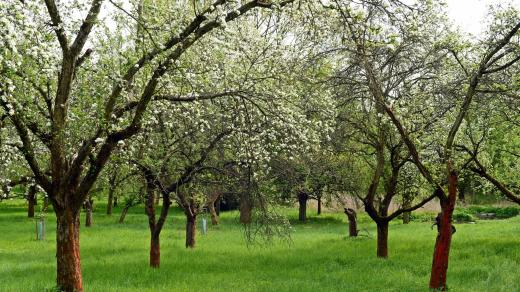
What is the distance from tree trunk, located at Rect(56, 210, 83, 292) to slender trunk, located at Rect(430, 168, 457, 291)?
9.41 m

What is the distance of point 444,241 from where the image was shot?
15125 mm

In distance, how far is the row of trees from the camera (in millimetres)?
11219

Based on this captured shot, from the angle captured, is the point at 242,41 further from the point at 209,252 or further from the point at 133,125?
the point at 209,252

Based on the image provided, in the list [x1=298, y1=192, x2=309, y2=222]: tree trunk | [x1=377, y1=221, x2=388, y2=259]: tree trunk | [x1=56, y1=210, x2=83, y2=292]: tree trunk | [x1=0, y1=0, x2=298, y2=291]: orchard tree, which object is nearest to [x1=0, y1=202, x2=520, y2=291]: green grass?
[x1=377, y1=221, x2=388, y2=259]: tree trunk

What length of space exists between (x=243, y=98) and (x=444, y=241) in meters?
7.01

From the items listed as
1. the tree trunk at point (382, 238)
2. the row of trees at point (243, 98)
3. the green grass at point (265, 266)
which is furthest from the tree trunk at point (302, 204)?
the tree trunk at point (382, 238)

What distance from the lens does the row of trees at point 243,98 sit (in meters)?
11.2

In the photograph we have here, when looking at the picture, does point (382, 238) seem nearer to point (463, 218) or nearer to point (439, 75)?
point (439, 75)

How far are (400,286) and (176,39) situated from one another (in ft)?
32.7

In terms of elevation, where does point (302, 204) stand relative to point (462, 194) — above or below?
below

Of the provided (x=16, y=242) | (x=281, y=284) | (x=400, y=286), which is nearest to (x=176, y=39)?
(x=281, y=284)

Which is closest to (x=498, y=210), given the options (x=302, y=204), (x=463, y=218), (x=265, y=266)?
(x=463, y=218)

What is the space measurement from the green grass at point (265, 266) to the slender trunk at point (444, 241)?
583 millimetres

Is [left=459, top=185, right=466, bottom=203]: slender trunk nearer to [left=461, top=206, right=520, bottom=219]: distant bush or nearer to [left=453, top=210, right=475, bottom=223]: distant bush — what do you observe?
[left=461, top=206, right=520, bottom=219]: distant bush
